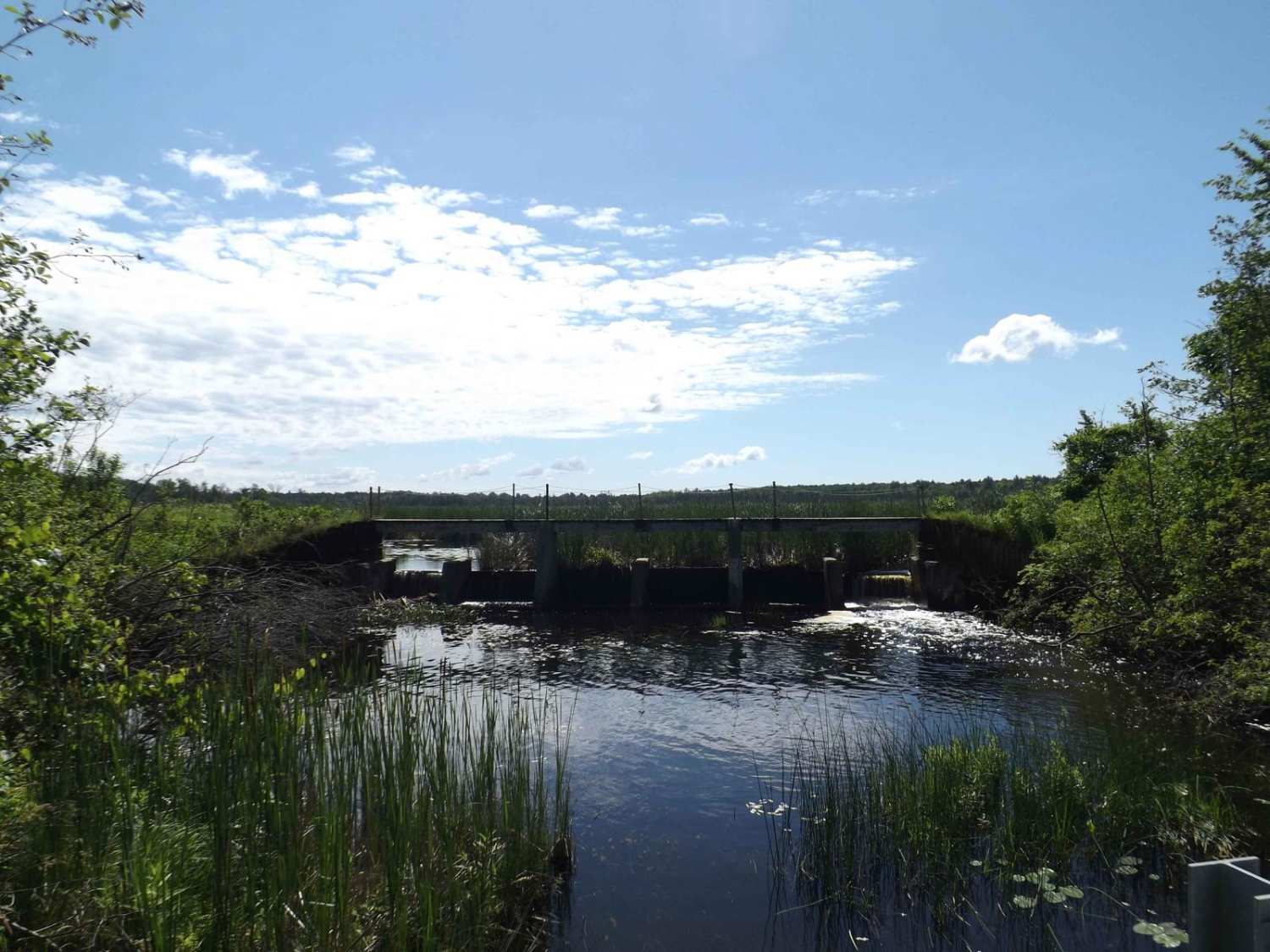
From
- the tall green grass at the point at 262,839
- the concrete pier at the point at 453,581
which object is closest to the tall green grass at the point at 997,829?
the tall green grass at the point at 262,839

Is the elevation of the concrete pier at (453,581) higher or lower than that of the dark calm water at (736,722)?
higher

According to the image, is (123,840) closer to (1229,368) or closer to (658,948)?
(658,948)

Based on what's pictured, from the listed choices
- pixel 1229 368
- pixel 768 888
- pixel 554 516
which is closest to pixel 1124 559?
pixel 1229 368

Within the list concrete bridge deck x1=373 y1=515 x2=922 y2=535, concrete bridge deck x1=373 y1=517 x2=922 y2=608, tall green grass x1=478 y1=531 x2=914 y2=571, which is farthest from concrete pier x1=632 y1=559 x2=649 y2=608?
tall green grass x1=478 y1=531 x2=914 y2=571

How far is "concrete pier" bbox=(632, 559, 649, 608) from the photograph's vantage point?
918 inches

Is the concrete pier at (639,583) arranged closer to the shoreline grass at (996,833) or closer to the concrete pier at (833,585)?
the concrete pier at (833,585)

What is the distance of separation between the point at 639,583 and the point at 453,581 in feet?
17.7

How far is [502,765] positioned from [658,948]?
5.94 feet

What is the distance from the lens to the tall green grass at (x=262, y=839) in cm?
390

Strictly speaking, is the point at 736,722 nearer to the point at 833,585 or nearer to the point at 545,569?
the point at 833,585

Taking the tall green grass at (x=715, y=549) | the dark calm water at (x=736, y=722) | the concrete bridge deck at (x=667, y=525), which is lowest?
the dark calm water at (x=736, y=722)

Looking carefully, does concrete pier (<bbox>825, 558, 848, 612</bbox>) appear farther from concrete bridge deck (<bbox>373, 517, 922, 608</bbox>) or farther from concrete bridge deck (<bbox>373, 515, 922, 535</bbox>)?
concrete bridge deck (<bbox>373, 515, 922, 535</bbox>)

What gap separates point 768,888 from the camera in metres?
6.55

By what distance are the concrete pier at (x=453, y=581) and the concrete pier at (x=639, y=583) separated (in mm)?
5023
